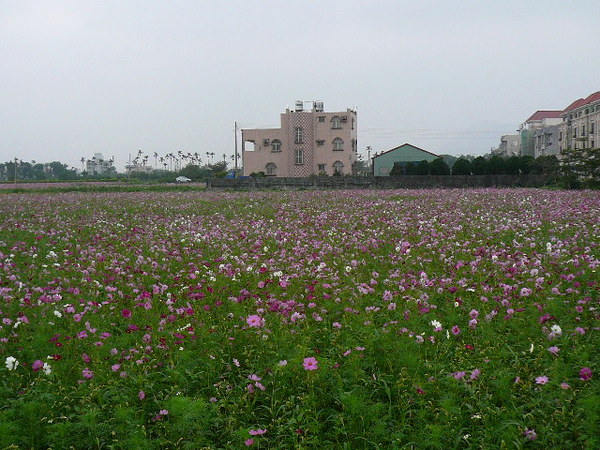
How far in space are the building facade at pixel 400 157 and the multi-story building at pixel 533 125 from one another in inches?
1567

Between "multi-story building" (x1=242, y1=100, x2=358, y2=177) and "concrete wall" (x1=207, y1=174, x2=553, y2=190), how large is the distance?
2449 centimetres

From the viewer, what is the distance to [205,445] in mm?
3266

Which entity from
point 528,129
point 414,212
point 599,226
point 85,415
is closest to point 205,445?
point 85,415

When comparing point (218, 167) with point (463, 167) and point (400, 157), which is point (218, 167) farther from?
point (463, 167)

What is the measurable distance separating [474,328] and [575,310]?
1.09 metres

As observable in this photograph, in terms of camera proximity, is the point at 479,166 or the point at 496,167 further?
the point at 479,166

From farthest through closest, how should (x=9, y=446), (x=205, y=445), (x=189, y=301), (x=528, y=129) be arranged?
(x=528, y=129), (x=189, y=301), (x=205, y=445), (x=9, y=446)

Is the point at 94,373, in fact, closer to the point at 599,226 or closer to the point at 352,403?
the point at 352,403

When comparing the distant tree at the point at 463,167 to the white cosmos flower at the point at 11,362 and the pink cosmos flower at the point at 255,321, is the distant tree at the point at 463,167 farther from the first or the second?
the white cosmos flower at the point at 11,362

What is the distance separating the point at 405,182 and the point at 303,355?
33.9 m

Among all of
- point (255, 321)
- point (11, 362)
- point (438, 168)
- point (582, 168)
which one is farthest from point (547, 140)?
point (11, 362)

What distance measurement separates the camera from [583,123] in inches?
2751

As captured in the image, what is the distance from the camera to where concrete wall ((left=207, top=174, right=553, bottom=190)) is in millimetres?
36066

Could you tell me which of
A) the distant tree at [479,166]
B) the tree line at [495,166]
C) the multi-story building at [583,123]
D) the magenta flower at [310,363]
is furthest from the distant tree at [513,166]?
the magenta flower at [310,363]
